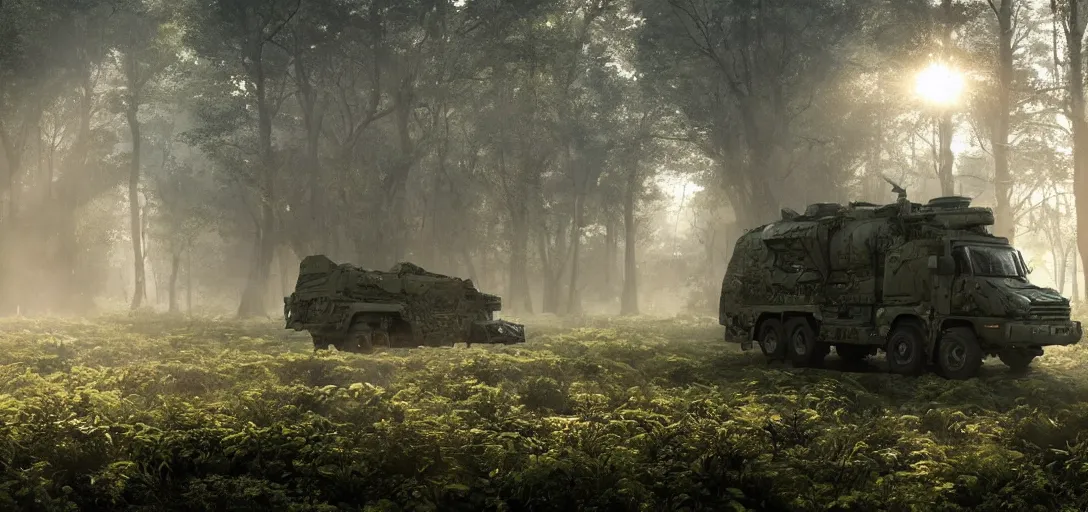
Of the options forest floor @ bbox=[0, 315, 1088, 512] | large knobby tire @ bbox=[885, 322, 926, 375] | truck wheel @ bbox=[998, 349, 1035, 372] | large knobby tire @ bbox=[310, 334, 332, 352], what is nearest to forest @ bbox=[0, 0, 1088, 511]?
forest floor @ bbox=[0, 315, 1088, 512]

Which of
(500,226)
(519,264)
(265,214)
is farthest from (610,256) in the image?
(265,214)

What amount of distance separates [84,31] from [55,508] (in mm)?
44750

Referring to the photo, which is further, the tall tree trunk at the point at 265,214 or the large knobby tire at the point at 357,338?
the tall tree trunk at the point at 265,214

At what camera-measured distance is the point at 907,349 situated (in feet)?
57.7

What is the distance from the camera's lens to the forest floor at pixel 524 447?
7.74 m

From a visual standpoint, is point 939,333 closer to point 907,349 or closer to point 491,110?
point 907,349

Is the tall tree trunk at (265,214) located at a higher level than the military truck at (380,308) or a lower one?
higher

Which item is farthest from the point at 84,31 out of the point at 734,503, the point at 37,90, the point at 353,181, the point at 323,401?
the point at 734,503

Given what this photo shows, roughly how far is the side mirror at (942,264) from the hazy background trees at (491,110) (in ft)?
56.5

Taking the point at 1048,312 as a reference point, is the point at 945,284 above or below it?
above

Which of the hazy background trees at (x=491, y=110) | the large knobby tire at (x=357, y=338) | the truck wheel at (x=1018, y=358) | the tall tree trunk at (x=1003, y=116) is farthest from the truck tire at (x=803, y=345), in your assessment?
the tall tree trunk at (x=1003, y=116)

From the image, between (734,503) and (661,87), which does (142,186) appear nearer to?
(661,87)

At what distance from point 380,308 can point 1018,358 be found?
13354mm

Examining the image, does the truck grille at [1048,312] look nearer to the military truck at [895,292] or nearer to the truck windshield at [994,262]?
the military truck at [895,292]
